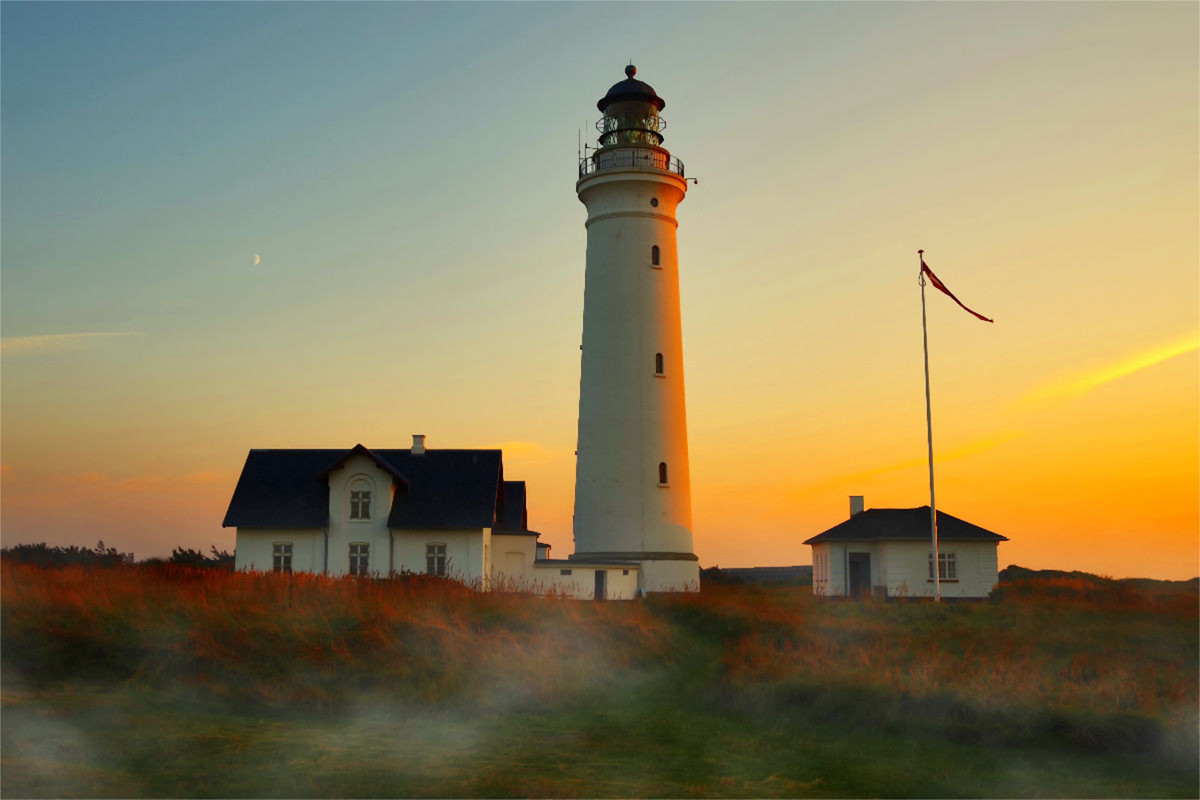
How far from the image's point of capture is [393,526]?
3070 cm

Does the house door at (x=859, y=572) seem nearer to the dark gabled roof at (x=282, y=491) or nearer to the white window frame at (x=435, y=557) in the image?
the white window frame at (x=435, y=557)

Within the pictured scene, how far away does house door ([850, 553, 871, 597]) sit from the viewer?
3647cm

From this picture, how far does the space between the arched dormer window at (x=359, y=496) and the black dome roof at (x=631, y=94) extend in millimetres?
13651

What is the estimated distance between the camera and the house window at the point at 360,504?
1233 inches

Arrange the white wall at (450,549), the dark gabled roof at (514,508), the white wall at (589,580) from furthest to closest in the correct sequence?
the dark gabled roof at (514,508)
the white wall at (450,549)
the white wall at (589,580)

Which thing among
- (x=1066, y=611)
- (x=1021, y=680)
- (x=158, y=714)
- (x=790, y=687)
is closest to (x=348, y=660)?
(x=158, y=714)

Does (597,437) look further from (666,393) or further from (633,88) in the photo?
(633,88)

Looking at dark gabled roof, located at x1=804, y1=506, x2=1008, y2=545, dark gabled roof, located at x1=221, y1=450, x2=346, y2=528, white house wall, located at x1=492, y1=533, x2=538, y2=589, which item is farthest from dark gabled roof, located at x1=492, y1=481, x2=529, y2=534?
dark gabled roof, located at x1=804, y1=506, x2=1008, y2=545

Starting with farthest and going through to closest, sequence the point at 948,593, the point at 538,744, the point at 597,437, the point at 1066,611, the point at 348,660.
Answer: the point at 948,593 < the point at 597,437 < the point at 1066,611 < the point at 348,660 < the point at 538,744

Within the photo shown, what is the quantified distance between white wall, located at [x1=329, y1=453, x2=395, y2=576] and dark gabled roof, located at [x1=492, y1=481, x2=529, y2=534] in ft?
13.0

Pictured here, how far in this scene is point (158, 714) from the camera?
13.1 meters

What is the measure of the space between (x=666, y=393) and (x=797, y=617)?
1030cm

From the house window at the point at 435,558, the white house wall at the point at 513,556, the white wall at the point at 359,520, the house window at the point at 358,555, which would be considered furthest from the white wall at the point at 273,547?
the white house wall at the point at 513,556

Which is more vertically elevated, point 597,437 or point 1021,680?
point 597,437
